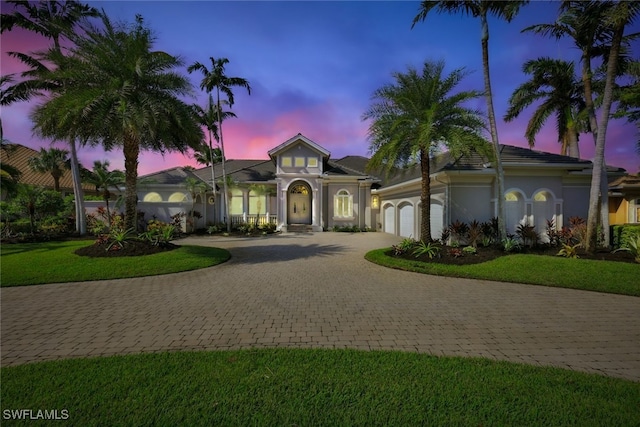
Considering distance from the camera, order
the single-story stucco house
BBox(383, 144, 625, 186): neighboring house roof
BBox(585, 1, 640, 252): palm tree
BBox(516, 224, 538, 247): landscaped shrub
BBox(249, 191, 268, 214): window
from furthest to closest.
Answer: BBox(249, 191, 268, 214): window
the single-story stucco house
BBox(383, 144, 625, 186): neighboring house roof
BBox(516, 224, 538, 247): landscaped shrub
BBox(585, 1, 640, 252): palm tree

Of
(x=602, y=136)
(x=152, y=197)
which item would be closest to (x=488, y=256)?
(x=602, y=136)

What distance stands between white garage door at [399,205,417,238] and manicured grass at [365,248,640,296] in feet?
22.3

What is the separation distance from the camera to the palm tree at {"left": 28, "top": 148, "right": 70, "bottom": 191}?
2470 centimetres

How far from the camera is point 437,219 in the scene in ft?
47.0

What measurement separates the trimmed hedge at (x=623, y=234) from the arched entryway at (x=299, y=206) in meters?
18.5

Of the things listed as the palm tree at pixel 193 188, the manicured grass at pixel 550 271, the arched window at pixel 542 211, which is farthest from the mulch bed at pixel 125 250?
the arched window at pixel 542 211

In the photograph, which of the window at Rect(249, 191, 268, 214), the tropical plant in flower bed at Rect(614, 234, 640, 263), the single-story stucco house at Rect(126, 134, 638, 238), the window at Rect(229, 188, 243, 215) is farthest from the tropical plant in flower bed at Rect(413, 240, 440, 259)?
the window at Rect(229, 188, 243, 215)

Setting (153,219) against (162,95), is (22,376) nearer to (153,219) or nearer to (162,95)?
(162,95)

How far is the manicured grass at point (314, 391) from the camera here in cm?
258

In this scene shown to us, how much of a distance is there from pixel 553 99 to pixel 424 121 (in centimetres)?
1489

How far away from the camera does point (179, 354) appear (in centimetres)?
372

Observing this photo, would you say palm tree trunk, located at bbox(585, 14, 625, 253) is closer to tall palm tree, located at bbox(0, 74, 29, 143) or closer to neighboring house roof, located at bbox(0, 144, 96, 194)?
tall palm tree, located at bbox(0, 74, 29, 143)

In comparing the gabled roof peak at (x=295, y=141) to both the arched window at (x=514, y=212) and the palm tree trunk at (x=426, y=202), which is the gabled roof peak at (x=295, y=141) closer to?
the palm tree trunk at (x=426, y=202)

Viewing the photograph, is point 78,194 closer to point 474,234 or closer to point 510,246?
point 474,234
